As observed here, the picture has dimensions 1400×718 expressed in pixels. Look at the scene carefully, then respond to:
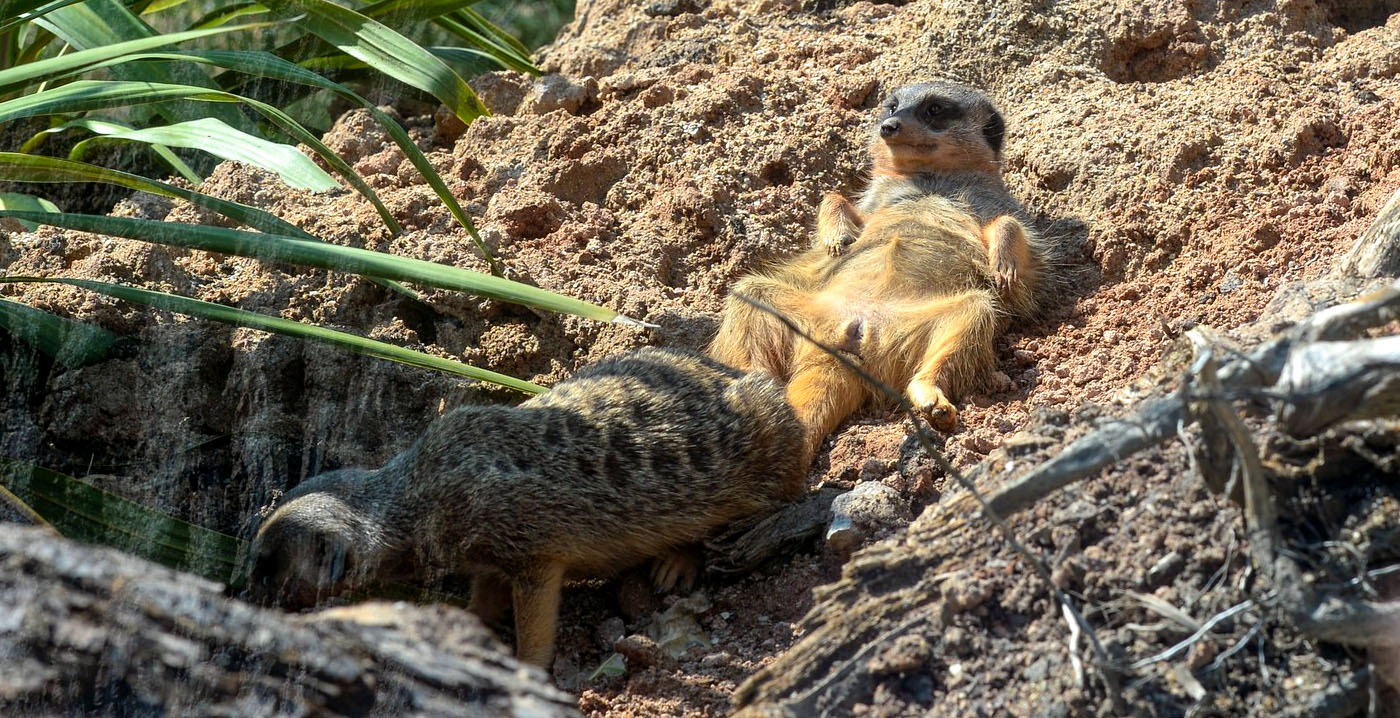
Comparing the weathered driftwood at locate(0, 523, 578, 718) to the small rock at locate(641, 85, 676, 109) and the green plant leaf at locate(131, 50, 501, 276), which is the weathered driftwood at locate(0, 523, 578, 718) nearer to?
the green plant leaf at locate(131, 50, 501, 276)

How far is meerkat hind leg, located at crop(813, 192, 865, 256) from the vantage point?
421 centimetres

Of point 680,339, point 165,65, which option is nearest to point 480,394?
point 680,339

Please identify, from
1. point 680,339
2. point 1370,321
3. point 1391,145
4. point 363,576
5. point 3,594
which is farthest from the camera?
point 680,339

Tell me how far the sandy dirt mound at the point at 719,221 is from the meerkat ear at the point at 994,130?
0.39ft

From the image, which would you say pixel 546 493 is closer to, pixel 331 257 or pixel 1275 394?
pixel 331 257

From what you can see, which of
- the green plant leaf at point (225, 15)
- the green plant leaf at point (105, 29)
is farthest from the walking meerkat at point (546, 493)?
the green plant leaf at point (225, 15)

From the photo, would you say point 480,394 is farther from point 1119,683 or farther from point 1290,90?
point 1290,90

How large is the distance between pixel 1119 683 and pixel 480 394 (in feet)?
7.48

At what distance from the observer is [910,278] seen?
403cm

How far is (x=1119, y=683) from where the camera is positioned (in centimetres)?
192

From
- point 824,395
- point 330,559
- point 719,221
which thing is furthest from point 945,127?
point 330,559

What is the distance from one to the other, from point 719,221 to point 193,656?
2.81m

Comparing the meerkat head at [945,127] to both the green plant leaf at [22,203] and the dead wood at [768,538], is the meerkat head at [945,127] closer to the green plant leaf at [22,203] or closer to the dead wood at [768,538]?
the dead wood at [768,538]

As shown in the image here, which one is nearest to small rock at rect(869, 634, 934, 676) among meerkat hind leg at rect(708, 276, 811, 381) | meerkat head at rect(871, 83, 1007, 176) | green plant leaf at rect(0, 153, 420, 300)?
meerkat hind leg at rect(708, 276, 811, 381)
